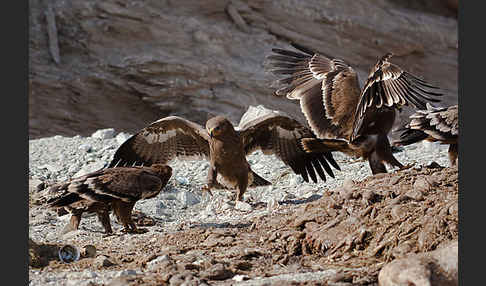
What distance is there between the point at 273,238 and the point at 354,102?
6.94 feet

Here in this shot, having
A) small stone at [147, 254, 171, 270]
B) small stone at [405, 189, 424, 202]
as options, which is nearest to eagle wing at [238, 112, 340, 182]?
small stone at [405, 189, 424, 202]

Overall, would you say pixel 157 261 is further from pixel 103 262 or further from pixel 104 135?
pixel 104 135

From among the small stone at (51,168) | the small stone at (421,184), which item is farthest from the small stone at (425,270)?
the small stone at (51,168)

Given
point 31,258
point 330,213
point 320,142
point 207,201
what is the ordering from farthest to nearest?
1. point 207,201
2. point 320,142
3. point 330,213
4. point 31,258

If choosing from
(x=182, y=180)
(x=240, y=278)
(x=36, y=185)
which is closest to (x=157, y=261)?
(x=240, y=278)

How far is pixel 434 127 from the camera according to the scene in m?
7.05

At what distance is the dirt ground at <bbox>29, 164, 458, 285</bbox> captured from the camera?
17.4 feet

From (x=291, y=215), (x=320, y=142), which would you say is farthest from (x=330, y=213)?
(x=320, y=142)

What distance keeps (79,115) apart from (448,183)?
38.1ft

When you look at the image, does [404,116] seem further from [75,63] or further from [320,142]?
[320,142]

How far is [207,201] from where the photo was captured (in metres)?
8.30

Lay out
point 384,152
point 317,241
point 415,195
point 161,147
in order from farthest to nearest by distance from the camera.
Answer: point 161,147, point 384,152, point 415,195, point 317,241

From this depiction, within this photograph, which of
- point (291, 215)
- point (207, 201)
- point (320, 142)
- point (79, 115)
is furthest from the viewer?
point (79, 115)

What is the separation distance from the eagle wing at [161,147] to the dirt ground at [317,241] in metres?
1.91
